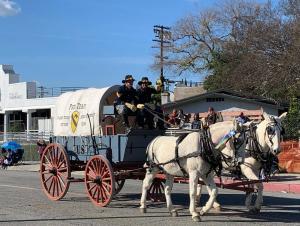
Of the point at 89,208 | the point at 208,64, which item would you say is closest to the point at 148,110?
the point at 89,208

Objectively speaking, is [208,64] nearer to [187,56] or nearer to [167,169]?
[187,56]

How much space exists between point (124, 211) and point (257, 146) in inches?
123

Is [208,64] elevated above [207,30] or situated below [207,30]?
below

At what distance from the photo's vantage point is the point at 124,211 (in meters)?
11.5

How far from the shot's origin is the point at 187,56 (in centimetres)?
6088

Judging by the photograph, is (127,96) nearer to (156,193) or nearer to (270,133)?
(156,193)

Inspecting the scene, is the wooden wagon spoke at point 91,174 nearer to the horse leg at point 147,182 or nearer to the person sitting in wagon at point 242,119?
the horse leg at point 147,182

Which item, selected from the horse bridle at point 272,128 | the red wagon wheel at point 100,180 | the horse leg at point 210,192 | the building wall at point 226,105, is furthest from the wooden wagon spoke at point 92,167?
the building wall at point 226,105

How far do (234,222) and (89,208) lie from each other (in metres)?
3.51

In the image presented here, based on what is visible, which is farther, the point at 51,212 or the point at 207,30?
the point at 207,30

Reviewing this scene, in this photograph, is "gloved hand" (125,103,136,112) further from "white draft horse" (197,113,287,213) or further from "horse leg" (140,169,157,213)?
"white draft horse" (197,113,287,213)

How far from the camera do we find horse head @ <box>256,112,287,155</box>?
9859mm

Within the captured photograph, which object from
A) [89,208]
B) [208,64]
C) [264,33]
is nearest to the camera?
[89,208]

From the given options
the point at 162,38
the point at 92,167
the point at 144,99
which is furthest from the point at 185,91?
the point at 92,167
